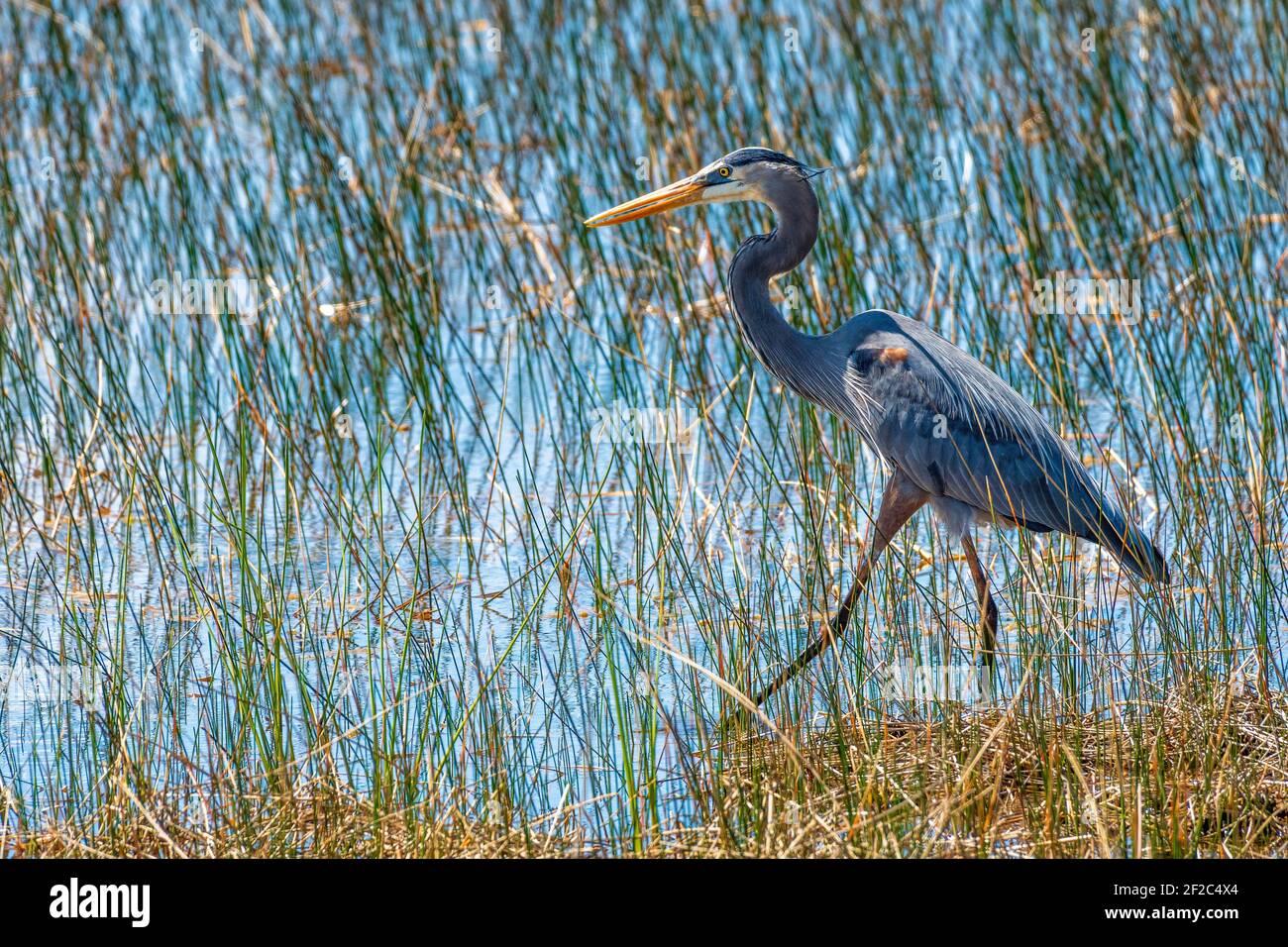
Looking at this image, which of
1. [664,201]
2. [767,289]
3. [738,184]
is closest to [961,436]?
[767,289]

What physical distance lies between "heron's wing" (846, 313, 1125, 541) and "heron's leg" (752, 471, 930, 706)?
0.17 feet

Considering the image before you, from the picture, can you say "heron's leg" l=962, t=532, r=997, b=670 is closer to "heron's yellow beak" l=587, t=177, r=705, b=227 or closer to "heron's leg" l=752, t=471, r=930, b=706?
"heron's leg" l=752, t=471, r=930, b=706

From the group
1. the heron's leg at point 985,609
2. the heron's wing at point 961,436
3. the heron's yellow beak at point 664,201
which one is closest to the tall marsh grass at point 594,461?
the heron's leg at point 985,609

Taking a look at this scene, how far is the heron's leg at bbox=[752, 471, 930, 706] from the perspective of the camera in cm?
360

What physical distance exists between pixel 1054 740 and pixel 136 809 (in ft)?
5.55

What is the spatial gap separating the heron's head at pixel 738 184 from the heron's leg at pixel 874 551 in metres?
0.78

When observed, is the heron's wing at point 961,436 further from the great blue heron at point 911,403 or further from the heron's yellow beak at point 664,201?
the heron's yellow beak at point 664,201

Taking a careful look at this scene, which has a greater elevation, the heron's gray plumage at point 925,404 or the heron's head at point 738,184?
the heron's head at point 738,184

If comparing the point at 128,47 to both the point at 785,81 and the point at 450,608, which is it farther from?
the point at 450,608

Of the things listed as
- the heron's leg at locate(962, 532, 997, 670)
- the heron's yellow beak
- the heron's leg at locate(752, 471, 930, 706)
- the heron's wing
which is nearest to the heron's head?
the heron's yellow beak

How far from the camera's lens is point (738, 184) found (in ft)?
14.2

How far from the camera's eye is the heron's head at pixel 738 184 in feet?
13.9
